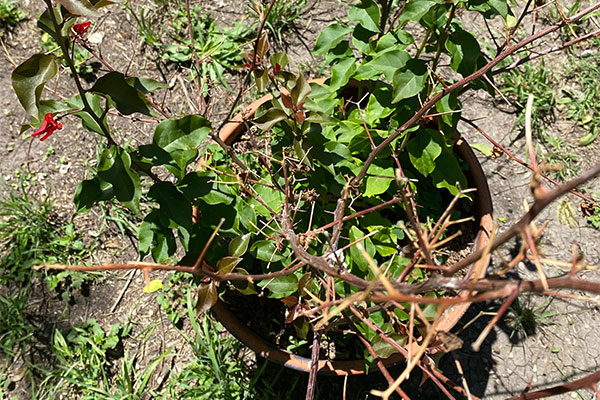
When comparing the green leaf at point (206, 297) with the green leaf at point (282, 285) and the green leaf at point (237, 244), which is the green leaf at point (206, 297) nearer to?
the green leaf at point (237, 244)

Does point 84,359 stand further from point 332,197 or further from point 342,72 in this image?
point 342,72

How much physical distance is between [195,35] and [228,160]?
89cm

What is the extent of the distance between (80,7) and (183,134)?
0.46 metres

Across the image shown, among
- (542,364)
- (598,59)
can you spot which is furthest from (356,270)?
(598,59)

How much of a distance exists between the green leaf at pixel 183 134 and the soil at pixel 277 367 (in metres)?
0.91

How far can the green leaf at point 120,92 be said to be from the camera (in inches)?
47.0

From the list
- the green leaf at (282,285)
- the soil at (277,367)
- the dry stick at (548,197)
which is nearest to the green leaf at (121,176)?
the green leaf at (282,285)

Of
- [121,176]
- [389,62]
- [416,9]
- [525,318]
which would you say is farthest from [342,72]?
[525,318]

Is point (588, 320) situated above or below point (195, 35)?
below

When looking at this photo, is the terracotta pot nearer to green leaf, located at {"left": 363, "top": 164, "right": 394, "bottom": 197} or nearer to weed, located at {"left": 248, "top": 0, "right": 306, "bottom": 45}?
green leaf, located at {"left": 363, "top": 164, "right": 394, "bottom": 197}

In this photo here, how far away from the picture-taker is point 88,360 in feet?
7.32

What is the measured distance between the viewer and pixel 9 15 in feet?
9.12

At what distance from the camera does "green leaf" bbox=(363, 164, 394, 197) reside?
5.60 ft

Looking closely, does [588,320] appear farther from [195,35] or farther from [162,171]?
[195,35]
